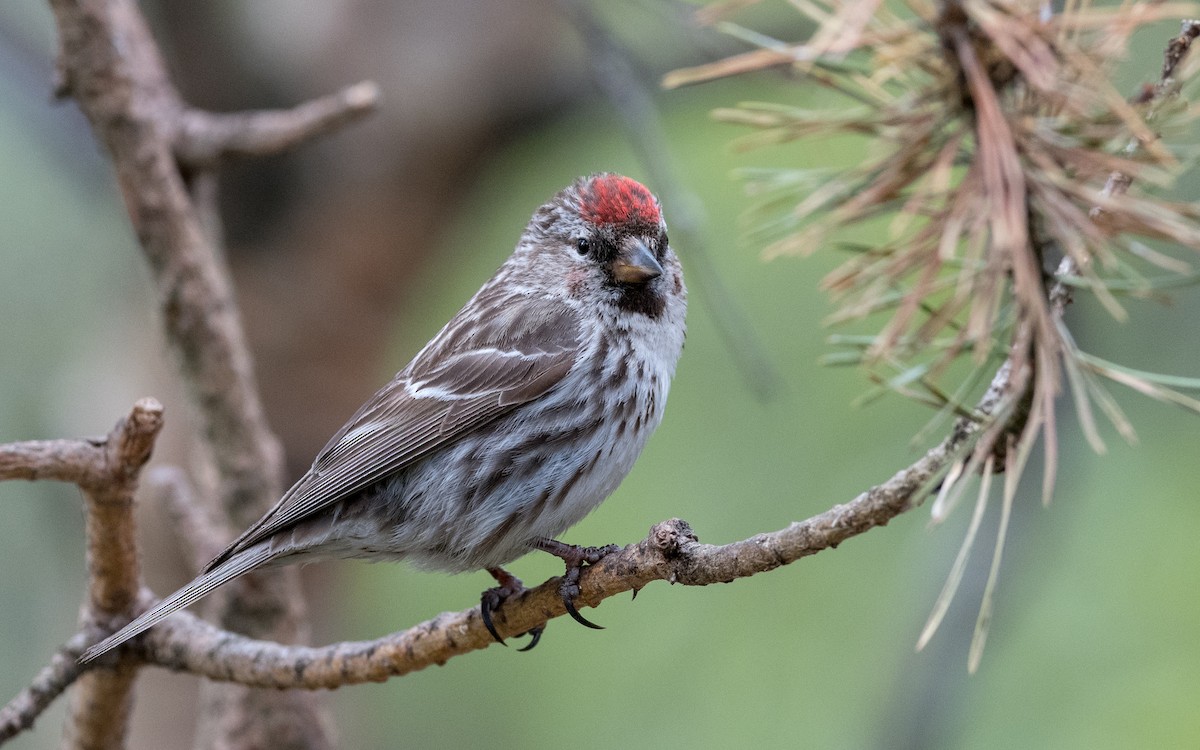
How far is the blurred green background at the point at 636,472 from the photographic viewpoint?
5.21m

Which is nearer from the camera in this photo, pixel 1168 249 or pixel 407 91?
pixel 1168 249

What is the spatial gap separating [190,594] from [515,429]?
39.8 inches

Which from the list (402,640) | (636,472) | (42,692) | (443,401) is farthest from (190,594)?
(636,472)

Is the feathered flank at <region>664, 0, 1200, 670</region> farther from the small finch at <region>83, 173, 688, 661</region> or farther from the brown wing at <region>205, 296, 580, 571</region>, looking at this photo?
the brown wing at <region>205, 296, 580, 571</region>

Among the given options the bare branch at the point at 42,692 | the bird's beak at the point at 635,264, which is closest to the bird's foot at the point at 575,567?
the bird's beak at the point at 635,264

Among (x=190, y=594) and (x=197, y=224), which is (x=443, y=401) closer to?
(x=190, y=594)

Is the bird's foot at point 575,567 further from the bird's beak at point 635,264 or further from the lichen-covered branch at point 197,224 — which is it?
the lichen-covered branch at point 197,224

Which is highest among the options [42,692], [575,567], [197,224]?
[197,224]

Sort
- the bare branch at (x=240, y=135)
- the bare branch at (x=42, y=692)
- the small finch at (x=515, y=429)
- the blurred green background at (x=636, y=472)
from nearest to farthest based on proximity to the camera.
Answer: the bare branch at (x=42, y=692) < the small finch at (x=515, y=429) < the bare branch at (x=240, y=135) < the blurred green background at (x=636, y=472)

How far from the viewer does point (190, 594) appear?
317 centimetres

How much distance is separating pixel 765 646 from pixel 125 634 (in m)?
4.17

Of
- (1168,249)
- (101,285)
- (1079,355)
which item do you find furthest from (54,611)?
(1079,355)

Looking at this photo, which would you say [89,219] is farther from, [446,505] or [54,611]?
[446,505]

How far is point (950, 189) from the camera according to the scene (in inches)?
66.1
